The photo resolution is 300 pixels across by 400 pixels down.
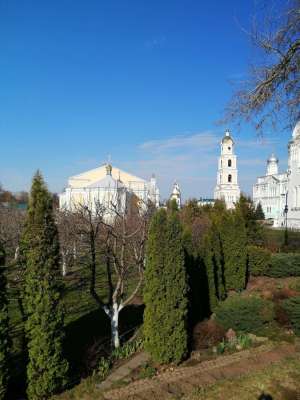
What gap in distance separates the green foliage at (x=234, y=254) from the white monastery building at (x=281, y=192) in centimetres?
2404

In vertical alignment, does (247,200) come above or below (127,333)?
above

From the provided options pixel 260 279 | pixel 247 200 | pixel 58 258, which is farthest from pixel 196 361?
pixel 247 200

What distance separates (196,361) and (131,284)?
1033 cm

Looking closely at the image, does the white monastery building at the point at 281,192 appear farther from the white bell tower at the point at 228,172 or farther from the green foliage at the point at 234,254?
the green foliage at the point at 234,254

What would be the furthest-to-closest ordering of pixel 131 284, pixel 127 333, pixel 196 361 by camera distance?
1. pixel 131 284
2. pixel 127 333
3. pixel 196 361

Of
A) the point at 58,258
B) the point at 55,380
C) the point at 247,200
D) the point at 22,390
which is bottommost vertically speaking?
the point at 22,390

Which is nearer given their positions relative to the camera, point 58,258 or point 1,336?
point 1,336

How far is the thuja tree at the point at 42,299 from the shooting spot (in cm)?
670

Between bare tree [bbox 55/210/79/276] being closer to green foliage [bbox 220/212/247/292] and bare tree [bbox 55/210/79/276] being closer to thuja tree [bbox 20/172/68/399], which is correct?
green foliage [bbox 220/212/247/292]

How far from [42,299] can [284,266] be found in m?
16.6

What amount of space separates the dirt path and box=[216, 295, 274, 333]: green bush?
34.6 inches

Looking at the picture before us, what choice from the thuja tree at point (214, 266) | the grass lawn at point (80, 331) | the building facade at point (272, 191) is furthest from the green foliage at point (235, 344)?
the building facade at point (272, 191)

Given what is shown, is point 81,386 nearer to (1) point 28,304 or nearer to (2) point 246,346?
(1) point 28,304

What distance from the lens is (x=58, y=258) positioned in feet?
23.2
